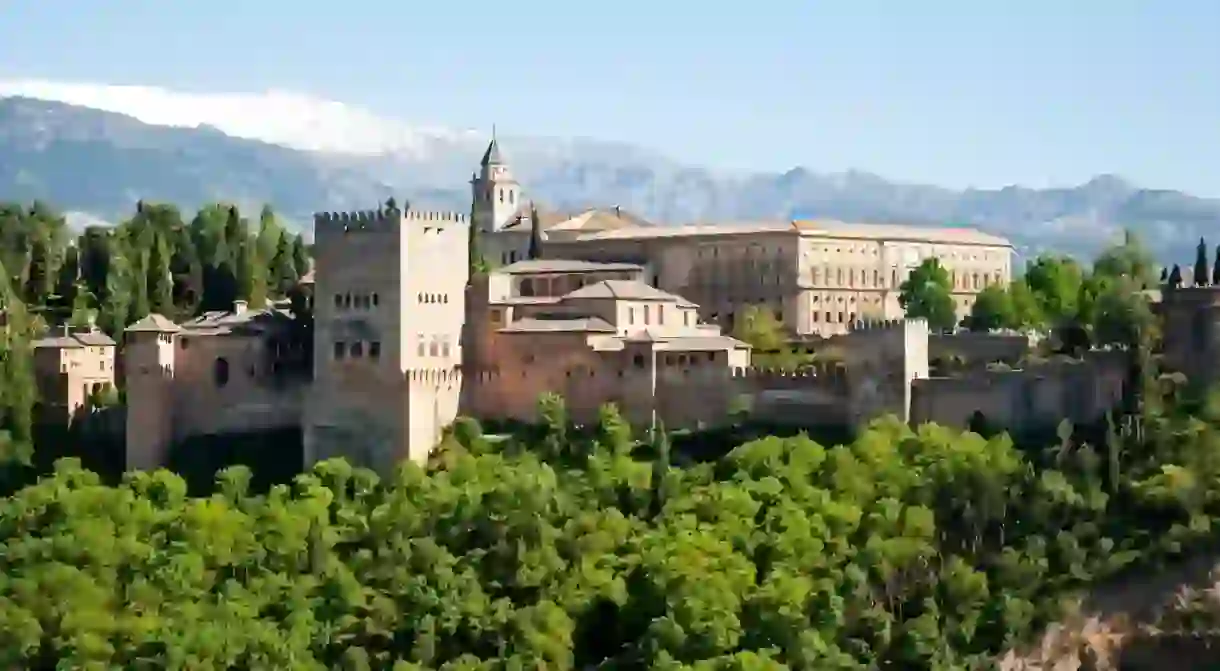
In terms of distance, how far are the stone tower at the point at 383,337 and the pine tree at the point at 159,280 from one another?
1490 cm

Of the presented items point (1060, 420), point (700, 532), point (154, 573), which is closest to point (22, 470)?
point (154, 573)

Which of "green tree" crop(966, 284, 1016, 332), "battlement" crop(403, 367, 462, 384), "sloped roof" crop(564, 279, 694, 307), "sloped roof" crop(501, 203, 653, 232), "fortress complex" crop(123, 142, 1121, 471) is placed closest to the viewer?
"fortress complex" crop(123, 142, 1121, 471)

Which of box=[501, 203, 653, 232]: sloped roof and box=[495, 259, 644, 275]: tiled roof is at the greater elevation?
box=[501, 203, 653, 232]: sloped roof

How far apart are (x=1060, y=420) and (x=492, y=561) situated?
14000mm

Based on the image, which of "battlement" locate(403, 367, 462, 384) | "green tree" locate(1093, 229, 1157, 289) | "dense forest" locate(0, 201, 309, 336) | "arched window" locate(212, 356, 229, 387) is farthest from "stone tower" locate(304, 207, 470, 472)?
"green tree" locate(1093, 229, 1157, 289)

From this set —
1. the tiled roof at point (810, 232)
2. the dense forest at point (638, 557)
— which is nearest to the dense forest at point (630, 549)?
the dense forest at point (638, 557)

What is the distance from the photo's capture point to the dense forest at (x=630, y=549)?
1719 inches

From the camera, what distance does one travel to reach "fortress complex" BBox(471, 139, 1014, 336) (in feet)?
227

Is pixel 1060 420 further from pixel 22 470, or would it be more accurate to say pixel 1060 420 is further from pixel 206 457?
pixel 22 470

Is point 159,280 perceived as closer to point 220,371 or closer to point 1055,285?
point 220,371

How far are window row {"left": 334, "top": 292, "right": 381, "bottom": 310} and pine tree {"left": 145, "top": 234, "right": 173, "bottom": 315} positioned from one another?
1506 cm

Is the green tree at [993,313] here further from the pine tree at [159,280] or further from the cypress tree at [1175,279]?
the pine tree at [159,280]

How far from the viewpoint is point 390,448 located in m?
52.0

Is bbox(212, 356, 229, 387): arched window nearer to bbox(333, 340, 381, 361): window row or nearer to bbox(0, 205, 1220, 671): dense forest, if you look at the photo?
bbox(0, 205, 1220, 671): dense forest
